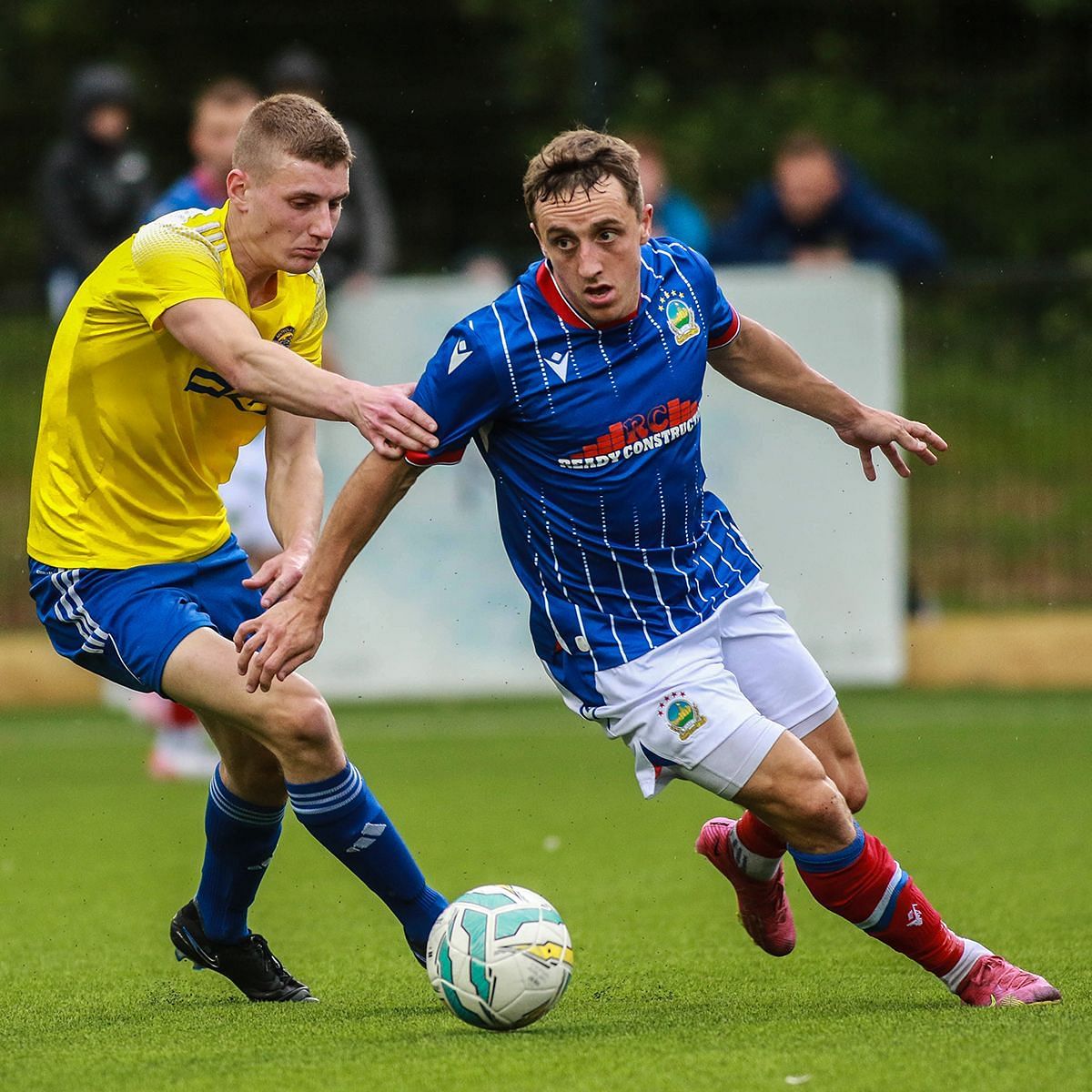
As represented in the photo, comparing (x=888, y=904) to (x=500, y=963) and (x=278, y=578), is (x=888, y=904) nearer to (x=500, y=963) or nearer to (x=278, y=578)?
(x=500, y=963)

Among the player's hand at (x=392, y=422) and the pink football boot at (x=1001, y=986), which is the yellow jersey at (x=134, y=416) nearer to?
the player's hand at (x=392, y=422)

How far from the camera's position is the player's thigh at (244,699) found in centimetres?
472

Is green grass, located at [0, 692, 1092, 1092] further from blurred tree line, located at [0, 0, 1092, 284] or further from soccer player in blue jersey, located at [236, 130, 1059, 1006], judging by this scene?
blurred tree line, located at [0, 0, 1092, 284]

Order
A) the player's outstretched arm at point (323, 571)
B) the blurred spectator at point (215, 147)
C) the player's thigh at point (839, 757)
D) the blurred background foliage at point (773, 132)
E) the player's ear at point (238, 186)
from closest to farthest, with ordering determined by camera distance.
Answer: the player's outstretched arm at point (323, 571), the player's ear at point (238, 186), the player's thigh at point (839, 757), the blurred spectator at point (215, 147), the blurred background foliage at point (773, 132)

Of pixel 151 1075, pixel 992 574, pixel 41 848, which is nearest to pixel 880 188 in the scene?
pixel 992 574

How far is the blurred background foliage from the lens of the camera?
1227 centimetres

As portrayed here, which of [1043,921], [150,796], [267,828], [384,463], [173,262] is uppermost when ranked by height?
[173,262]

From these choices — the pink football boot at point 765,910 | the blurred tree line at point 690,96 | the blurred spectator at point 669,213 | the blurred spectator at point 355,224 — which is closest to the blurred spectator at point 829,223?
the blurred spectator at point 669,213

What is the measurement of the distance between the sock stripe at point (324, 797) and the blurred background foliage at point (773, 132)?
7.61m

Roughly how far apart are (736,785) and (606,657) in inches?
18.2

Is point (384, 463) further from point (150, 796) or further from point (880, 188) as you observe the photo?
point (880, 188)

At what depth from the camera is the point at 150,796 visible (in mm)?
8844

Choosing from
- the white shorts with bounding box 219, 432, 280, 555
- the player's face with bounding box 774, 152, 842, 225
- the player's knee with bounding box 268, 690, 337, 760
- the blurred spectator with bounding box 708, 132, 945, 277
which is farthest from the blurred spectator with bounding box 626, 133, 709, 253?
the player's knee with bounding box 268, 690, 337, 760

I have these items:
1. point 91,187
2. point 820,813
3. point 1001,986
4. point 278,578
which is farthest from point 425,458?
point 91,187
